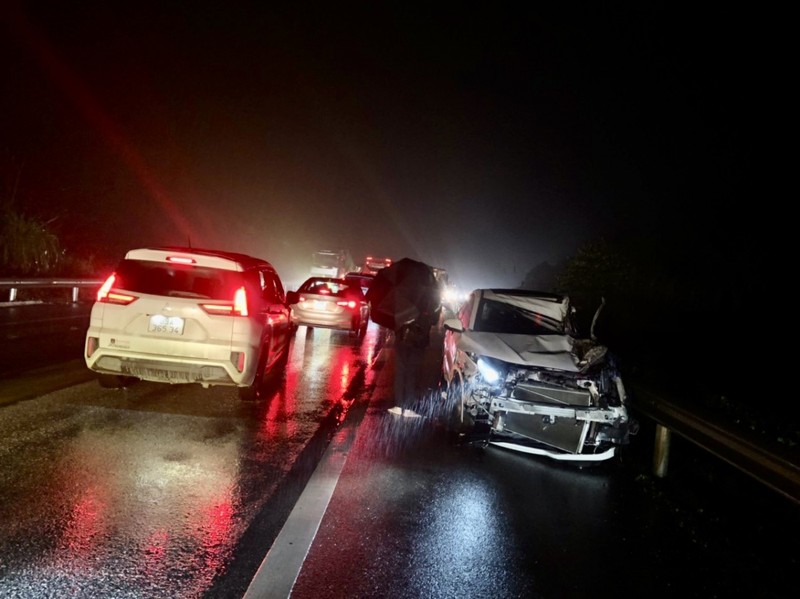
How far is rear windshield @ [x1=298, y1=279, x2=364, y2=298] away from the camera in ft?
51.5

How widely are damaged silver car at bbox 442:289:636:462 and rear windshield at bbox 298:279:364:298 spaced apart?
8.54 m

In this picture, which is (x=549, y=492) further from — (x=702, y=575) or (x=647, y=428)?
(x=647, y=428)

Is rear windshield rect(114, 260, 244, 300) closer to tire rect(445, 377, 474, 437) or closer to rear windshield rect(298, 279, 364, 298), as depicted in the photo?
tire rect(445, 377, 474, 437)

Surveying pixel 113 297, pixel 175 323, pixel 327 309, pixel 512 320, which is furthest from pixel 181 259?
pixel 327 309

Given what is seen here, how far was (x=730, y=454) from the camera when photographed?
4996mm

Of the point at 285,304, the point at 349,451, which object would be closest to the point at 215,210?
the point at 285,304

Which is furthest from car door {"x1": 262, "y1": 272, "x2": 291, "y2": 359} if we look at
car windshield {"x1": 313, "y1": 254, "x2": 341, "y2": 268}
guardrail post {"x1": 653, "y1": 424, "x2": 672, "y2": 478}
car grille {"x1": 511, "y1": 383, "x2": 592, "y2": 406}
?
car windshield {"x1": 313, "y1": 254, "x2": 341, "y2": 268}

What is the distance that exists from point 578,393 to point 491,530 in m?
2.35

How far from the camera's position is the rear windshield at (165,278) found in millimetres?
7074

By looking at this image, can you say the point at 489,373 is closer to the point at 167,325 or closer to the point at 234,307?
the point at 234,307

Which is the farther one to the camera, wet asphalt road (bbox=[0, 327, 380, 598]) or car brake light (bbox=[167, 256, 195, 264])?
car brake light (bbox=[167, 256, 195, 264])

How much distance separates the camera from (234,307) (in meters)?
7.06

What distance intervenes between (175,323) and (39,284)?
13.6 m

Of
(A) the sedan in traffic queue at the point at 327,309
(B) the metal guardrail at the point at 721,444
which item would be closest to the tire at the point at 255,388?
(B) the metal guardrail at the point at 721,444
